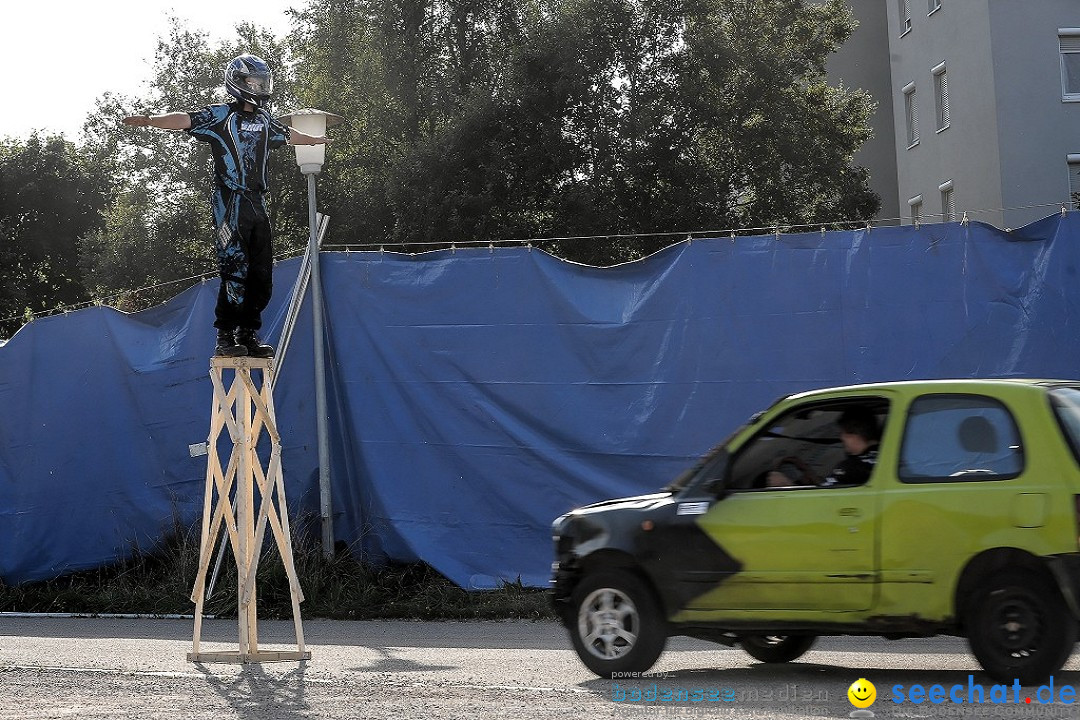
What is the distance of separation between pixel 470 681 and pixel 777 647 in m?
1.79

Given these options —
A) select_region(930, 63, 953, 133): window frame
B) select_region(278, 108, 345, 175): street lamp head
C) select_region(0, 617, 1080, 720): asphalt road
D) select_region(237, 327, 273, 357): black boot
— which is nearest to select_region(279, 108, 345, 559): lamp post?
select_region(278, 108, 345, 175): street lamp head

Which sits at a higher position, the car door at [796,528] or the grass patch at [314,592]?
the car door at [796,528]

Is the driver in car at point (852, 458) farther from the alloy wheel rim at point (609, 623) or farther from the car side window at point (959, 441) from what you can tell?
the alloy wheel rim at point (609, 623)

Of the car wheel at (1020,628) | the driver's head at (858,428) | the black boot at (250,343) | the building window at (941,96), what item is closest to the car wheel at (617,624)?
the driver's head at (858,428)

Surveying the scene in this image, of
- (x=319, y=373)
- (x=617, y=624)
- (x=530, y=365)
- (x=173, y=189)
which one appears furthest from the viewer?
(x=173, y=189)

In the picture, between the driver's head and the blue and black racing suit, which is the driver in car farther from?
the blue and black racing suit

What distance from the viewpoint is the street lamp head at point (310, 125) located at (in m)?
11.1

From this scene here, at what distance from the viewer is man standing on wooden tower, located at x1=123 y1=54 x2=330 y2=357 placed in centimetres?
866

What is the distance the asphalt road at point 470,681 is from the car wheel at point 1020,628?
13 centimetres

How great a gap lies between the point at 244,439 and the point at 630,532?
2571mm

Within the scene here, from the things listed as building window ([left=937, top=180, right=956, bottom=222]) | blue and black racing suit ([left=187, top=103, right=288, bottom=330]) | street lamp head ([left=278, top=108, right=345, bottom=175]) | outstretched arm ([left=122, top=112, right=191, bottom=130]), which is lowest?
blue and black racing suit ([left=187, top=103, right=288, bottom=330])

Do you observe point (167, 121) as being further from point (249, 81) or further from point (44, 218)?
point (44, 218)

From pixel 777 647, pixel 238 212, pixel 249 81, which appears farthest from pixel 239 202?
pixel 777 647

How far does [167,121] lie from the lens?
8422mm
